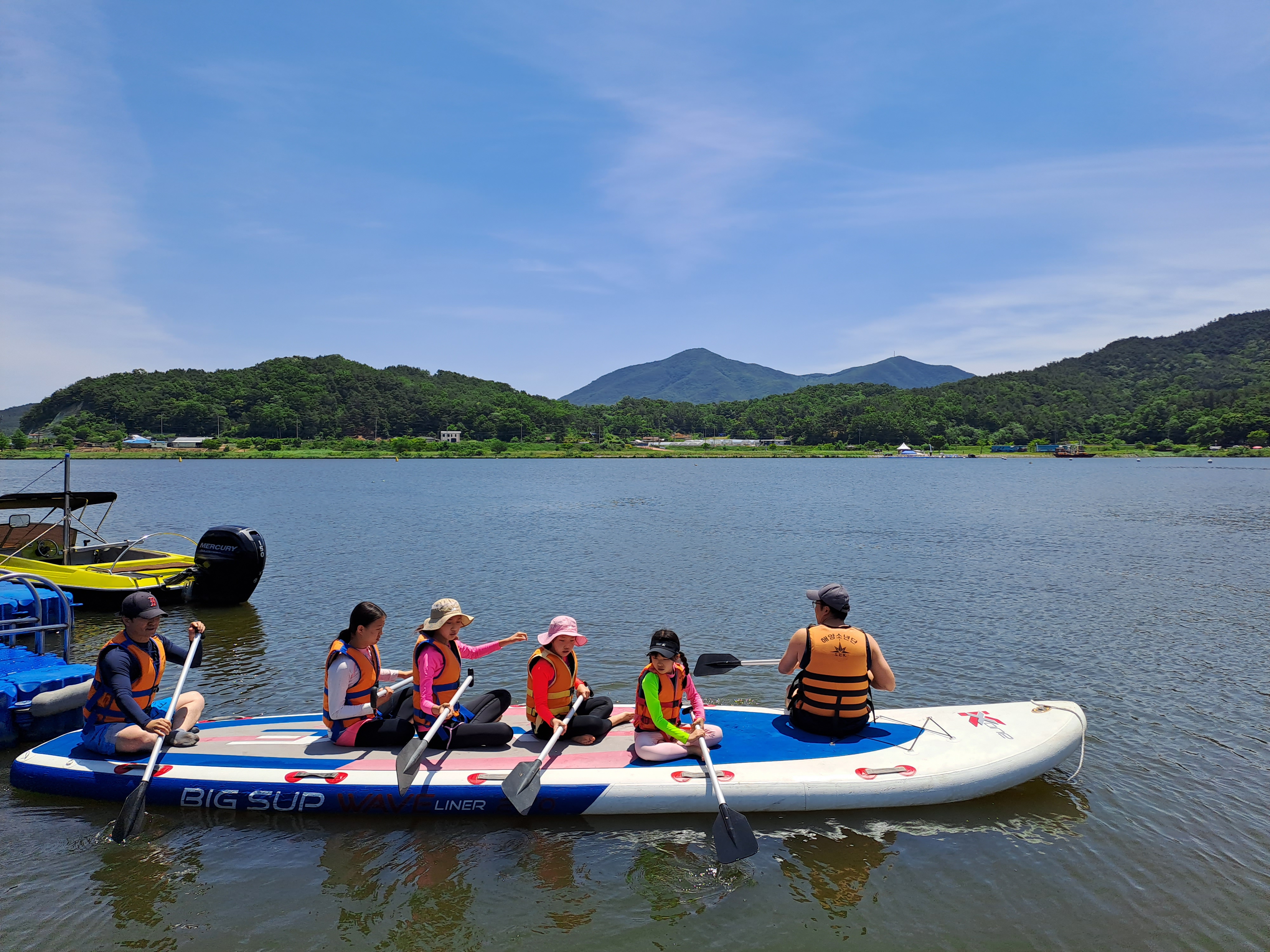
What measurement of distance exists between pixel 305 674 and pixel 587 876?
25.9ft

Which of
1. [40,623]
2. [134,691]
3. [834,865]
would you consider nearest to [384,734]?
[134,691]

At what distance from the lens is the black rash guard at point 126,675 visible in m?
7.25

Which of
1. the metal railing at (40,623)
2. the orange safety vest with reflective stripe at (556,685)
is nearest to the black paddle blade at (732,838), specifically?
the orange safety vest with reflective stripe at (556,685)

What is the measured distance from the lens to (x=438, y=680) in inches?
302

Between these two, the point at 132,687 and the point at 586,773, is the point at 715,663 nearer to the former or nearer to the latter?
the point at 586,773

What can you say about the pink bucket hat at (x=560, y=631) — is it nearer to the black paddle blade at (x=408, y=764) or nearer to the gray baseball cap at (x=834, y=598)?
the black paddle blade at (x=408, y=764)

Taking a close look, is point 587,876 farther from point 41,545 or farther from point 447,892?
point 41,545

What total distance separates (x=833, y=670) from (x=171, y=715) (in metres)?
6.47

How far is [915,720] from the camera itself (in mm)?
8453

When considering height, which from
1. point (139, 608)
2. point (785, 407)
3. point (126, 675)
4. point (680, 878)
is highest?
point (785, 407)

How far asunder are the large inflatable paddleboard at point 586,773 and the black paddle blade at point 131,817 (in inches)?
14.8

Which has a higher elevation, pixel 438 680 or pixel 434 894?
pixel 438 680

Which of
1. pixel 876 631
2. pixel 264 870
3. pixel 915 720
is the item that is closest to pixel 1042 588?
pixel 876 631

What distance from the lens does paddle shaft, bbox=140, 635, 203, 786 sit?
281 inches
